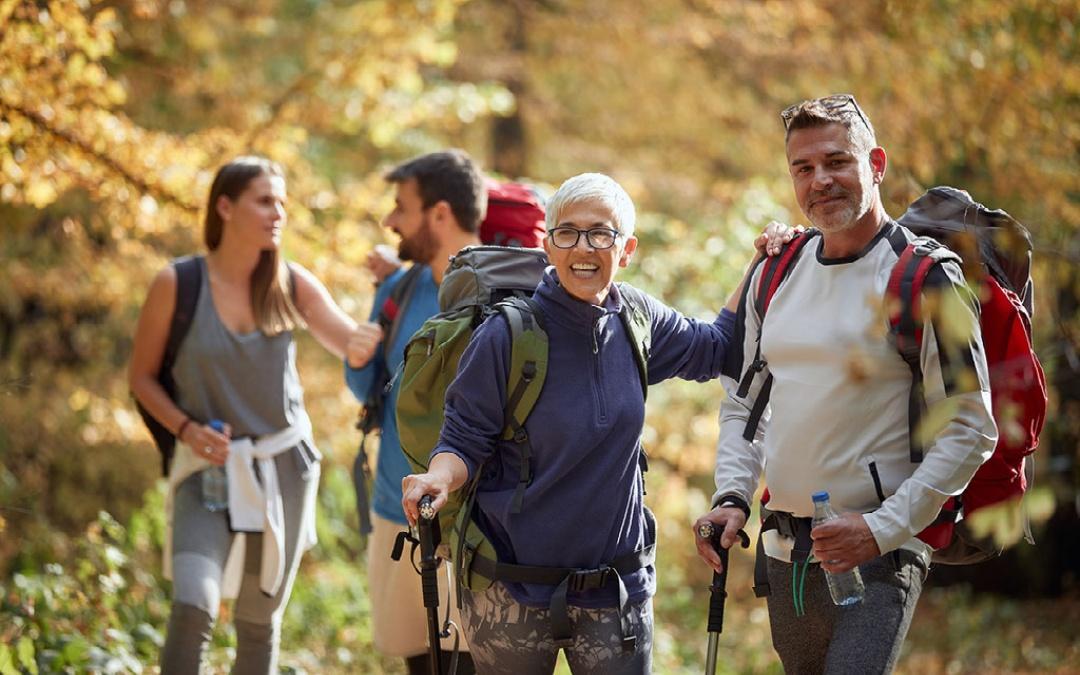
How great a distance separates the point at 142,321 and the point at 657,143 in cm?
1053

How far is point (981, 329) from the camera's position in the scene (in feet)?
10.2

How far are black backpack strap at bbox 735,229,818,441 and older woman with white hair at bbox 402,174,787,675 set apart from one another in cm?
31

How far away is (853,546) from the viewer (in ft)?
9.91

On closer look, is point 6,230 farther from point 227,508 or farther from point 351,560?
point 227,508

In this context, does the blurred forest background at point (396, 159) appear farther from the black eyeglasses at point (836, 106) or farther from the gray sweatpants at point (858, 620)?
the gray sweatpants at point (858, 620)

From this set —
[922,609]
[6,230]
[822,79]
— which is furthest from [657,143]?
[6,230]

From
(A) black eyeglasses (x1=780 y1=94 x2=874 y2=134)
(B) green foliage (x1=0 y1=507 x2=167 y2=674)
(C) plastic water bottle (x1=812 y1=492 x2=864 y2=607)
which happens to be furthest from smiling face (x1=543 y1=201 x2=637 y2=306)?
(B) green foliage (x1=0 y1=507 x2=167 y2=674)

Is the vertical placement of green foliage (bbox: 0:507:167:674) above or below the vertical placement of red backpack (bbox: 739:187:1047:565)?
below

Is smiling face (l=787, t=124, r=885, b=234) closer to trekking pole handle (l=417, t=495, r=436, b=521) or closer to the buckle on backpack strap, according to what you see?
the buckle on backpack strap

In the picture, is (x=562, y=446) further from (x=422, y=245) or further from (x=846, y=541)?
(x=422, y=245)

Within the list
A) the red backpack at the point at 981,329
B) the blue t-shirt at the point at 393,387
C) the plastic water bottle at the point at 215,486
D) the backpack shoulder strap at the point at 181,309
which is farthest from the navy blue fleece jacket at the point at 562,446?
the backpack shoulder strap at the point at 181,309

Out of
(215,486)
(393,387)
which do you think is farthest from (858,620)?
(215,486)

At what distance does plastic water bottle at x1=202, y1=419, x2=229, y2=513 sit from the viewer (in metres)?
4.91

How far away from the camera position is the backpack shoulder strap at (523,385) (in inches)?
134
